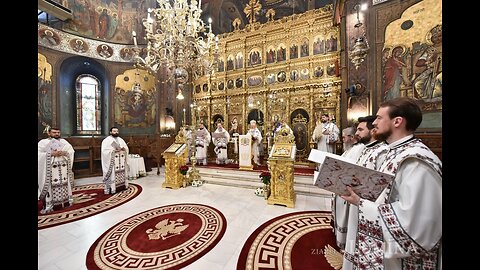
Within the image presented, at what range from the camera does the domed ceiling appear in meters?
9.84

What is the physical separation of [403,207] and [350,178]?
0.40 m

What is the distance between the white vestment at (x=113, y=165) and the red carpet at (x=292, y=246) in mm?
5465

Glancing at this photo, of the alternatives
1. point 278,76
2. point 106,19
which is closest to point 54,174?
point 106,19

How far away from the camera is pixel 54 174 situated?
5309mm

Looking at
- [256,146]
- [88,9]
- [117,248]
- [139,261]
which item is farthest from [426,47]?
[88,9]

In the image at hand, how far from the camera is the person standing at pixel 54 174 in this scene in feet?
16.9

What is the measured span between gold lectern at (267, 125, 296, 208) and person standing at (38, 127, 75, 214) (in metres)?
5.85

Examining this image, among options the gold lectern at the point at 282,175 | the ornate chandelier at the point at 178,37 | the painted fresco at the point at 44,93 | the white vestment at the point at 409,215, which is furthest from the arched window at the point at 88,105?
the white vestment at the point at 409,215

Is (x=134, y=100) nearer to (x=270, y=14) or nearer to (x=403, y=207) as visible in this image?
(x=270, y=14)

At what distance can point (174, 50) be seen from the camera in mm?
5746

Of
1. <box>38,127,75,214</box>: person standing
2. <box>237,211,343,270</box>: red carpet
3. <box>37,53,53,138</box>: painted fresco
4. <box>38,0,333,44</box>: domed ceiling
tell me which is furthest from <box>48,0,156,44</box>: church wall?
<box>237,211,343,270</box>: red carpet

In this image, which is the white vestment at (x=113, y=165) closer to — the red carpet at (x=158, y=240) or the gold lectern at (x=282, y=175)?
the red carpet at (x=158, y=240)

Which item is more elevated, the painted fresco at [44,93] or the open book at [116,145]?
the painted fresco at [44,93]
